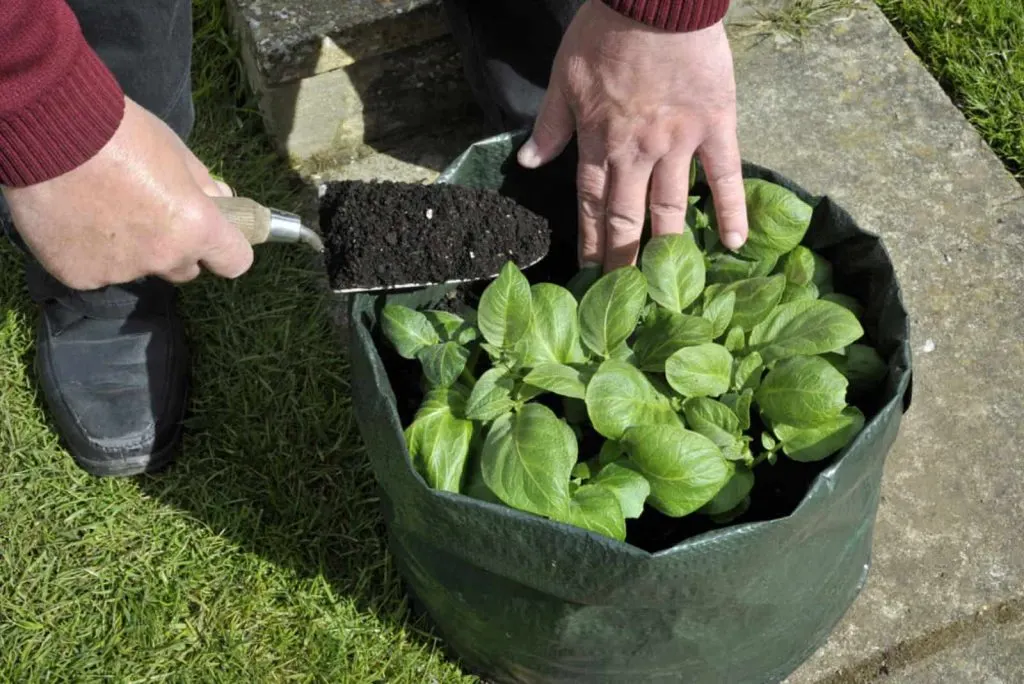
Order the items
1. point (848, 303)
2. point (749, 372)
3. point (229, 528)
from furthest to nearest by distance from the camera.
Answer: point (229, 528) < point (848, 303) < point (749, 372)

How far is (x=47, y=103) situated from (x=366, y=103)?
1.08m

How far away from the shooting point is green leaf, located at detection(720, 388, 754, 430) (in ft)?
4.25

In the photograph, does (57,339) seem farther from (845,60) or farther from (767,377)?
(845,60)

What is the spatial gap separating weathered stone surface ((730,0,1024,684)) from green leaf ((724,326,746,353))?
0.55 metres

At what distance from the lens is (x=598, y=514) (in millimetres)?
1192

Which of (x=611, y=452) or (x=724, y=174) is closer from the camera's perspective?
(x=611, y=452)

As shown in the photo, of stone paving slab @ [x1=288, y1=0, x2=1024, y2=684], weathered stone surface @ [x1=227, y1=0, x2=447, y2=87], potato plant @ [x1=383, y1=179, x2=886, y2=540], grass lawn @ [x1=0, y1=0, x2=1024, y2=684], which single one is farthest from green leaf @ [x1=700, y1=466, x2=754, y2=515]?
weathered stone surface @ [x1=227, y1=0, x2=447, y2=87]

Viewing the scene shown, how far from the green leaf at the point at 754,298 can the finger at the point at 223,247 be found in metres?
0.58

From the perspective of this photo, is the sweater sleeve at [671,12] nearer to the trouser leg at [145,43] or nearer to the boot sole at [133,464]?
the trouser leg at [145,43]

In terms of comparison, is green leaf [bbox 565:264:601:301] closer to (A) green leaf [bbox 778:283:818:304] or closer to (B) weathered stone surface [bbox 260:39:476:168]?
(A) green leaf [bbox 778:283:818:304]

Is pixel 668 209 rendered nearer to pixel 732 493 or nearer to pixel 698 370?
pixel 698 370

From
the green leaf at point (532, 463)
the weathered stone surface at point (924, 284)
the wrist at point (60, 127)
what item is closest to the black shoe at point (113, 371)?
the wrist at point (60, 127)

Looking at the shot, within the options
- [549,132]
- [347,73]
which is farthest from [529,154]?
[347,73]

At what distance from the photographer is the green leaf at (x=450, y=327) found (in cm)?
139
